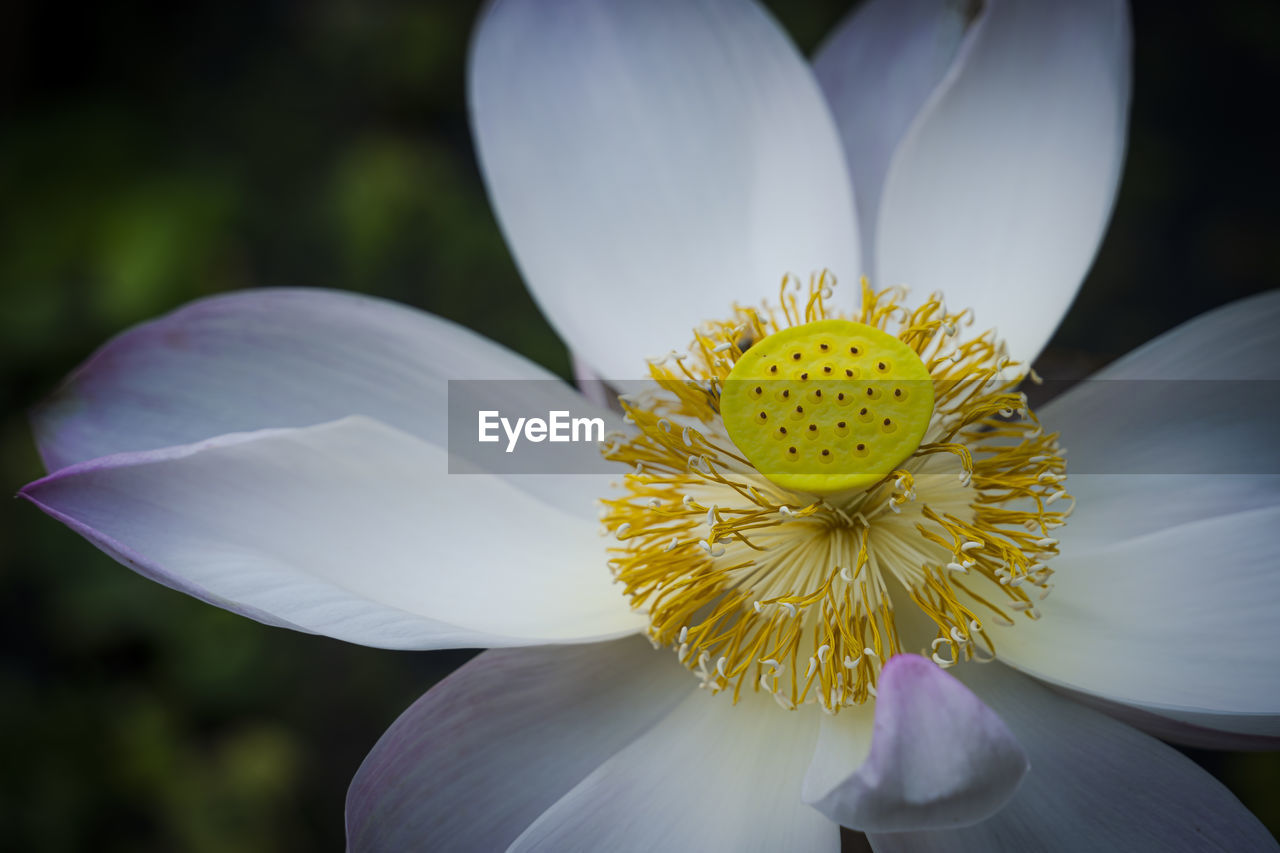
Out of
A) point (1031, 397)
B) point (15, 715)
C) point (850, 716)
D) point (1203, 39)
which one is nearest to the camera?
point (850, 716)

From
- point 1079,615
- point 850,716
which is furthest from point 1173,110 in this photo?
point 850,716

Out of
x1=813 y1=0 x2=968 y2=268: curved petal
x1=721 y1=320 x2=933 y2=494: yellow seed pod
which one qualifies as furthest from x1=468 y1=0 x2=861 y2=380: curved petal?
x1=721 y1=320 x2=933 y2=494: yellow seed pod

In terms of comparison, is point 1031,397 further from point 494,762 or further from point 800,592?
point 494,762

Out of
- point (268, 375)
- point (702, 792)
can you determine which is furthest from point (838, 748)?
point (268, 375)

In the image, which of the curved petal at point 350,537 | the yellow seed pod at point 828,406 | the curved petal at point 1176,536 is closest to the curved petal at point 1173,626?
the curved petal at point 1176,536

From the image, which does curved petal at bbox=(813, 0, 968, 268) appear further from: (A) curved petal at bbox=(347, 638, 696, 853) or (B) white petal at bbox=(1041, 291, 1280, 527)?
(A) curved petal at bbox=(347, 638, 696, 853)

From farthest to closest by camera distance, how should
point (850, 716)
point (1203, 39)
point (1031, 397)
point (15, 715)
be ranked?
point (1203, 39), point (15, 715), point (1031, 397), point (850, 716)

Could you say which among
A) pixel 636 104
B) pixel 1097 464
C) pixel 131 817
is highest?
pixel 636 104
